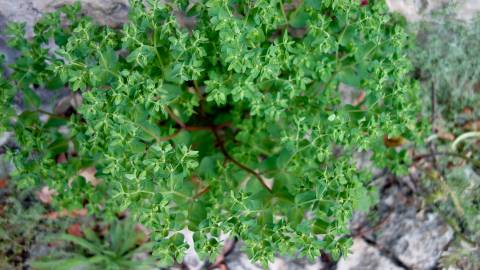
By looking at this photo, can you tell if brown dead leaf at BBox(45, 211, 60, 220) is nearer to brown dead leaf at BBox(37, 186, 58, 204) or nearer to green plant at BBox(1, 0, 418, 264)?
Result: brown dead leaf at BBox(37, 186, 58, 204)

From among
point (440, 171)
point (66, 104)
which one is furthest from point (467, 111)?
point (66, 104)

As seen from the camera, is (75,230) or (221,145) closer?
(221,145)

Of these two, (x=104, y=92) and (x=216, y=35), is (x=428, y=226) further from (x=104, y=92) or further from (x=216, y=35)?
(x=104, y=92)

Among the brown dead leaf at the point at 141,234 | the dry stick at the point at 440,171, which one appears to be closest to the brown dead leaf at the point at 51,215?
A: the brown dead leaf at the point at 141,234

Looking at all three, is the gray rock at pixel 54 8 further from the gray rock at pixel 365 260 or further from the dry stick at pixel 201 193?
the gray rock at pixel 365 260

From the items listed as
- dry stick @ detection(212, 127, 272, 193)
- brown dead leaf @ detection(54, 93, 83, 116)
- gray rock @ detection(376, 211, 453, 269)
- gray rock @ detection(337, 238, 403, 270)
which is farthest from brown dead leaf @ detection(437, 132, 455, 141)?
brown dead leaf @ detection(54, 93, 83, 116)

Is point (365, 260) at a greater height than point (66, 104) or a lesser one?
lesser

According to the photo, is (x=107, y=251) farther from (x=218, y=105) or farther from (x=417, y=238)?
(x=417, y=238)
